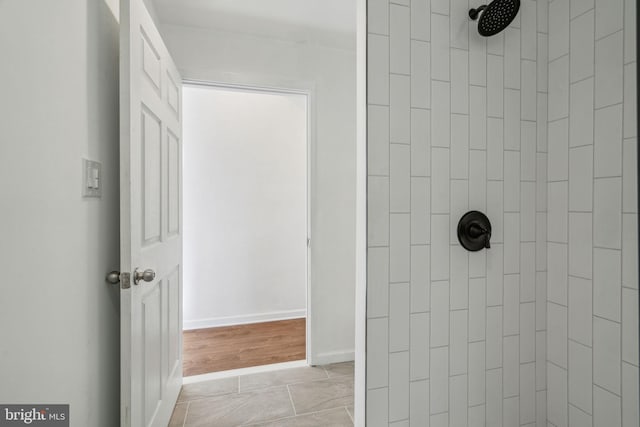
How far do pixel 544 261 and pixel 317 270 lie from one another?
56.4 inches

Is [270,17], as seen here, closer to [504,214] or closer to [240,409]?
[504,214]

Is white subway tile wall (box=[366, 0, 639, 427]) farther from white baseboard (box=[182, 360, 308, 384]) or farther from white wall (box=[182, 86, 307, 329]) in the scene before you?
white wall (box=[182, 86, 307, 329])

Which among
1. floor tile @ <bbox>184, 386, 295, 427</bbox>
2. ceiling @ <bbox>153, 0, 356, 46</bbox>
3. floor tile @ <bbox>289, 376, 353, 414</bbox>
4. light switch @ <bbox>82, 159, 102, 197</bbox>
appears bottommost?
floor tile @ <bbox>289, 376, 353, 414</bbox>

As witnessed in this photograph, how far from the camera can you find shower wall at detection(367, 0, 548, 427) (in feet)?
3.74

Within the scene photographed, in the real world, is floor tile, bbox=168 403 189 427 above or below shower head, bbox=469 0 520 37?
below

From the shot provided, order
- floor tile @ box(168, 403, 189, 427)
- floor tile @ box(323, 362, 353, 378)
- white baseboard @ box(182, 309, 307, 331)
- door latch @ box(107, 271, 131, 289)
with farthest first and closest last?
white baseboard @ box(182, 309, 307, 331) < floor tile @ box(323, 362, 353, 378) < floor tile @ box(168, 403, 189, 427) < door latch @ box(107, 271, 131, 289)

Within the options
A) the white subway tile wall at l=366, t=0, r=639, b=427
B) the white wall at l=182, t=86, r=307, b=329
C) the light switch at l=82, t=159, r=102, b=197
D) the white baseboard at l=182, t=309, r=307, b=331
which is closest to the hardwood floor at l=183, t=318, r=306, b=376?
the white baseboard at l=182, t=309, r=307, b=331

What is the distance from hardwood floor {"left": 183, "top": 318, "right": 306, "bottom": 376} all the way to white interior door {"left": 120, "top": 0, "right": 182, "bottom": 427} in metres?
0.49

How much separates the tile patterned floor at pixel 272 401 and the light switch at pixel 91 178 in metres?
1.35

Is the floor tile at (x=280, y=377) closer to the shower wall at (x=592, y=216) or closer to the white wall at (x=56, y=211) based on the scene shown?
the white wall at (x=56, y=211)

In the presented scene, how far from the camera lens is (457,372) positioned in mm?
1230

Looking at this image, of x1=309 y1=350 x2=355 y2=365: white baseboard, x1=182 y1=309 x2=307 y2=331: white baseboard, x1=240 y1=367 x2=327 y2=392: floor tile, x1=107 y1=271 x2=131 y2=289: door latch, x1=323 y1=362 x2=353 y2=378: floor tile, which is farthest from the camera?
x1=182 y1=309 x2=307 y2=331: white baseboard

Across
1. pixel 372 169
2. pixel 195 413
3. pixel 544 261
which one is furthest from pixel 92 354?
pixel 544 261

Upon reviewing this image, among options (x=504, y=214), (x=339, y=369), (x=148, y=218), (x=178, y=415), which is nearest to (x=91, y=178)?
(x=148, y=218)
